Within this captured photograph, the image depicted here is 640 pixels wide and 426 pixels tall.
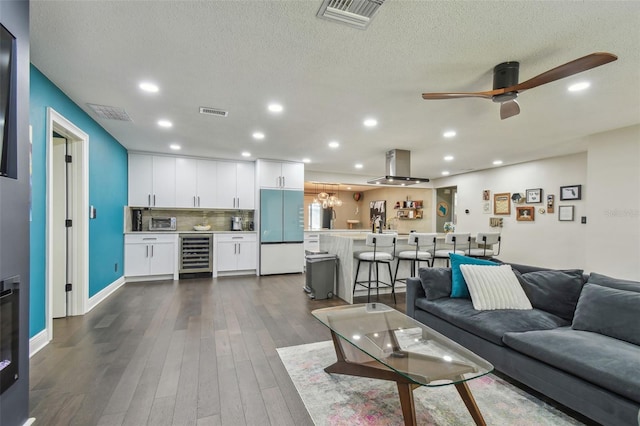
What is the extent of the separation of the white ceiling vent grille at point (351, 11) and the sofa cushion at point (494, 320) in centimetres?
227

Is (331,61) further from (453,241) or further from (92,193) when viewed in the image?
(92,193)

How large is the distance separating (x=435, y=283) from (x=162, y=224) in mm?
5289

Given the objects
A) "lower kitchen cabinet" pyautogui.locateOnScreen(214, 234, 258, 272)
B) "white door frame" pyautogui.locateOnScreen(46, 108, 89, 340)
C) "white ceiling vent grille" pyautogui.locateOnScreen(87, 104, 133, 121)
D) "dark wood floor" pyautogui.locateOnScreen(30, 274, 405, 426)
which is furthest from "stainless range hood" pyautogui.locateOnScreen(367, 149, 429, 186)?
"white door frame" pyautogui.locateOnScreen(46, 108, 89, 340)

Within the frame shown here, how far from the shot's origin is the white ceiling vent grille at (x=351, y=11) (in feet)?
5.78

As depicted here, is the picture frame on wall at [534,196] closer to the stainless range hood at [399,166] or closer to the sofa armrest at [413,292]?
the stainless range hood at [399,166]

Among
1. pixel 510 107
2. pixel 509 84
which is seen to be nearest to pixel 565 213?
pixel 510 107

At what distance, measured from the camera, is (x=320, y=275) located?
4.46 m

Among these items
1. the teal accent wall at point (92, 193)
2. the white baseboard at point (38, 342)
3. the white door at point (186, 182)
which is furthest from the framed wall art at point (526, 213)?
the white baseboard at point (38, 342)

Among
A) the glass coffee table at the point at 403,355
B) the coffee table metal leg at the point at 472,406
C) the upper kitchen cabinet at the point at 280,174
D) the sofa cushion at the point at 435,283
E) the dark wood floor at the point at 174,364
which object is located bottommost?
the dark wood floor at the point at 174,364

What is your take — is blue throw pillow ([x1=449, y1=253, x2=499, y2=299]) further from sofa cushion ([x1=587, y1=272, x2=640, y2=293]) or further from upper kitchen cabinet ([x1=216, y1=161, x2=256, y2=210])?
upper kitchen cabinet ([x1=216, y1=161, x2=256, y2=210])

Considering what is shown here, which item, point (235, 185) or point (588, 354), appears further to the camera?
point (235, 185)

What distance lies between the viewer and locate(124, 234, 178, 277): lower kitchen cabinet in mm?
5414

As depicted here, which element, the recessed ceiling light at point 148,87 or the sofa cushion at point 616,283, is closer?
the sofa cushion at point 616,283

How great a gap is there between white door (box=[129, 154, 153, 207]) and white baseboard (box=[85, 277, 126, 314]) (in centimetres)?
146
